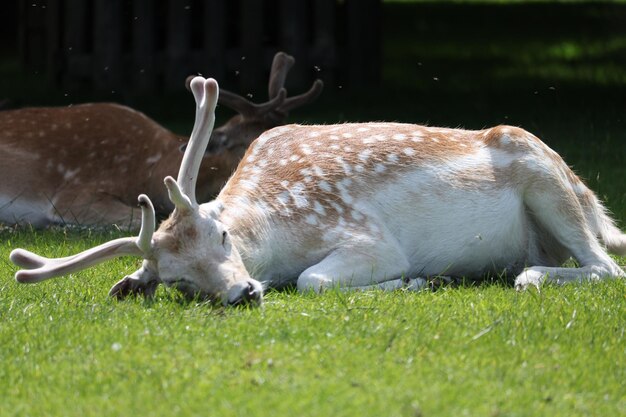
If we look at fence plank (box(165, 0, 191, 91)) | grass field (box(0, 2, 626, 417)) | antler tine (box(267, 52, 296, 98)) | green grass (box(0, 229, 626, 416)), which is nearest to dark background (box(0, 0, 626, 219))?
fence plank (box(165, 0, 191, 91))

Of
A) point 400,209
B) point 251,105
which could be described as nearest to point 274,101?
point 251,105

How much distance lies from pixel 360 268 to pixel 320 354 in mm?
1461

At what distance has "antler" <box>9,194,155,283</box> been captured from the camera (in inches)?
206

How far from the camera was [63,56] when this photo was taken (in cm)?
1337

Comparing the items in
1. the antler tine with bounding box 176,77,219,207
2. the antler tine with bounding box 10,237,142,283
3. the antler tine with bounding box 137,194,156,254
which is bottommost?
the antler tine with bounding box 10,237,142,283

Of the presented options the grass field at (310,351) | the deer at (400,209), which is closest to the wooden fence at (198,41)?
the grass field at (310,351)

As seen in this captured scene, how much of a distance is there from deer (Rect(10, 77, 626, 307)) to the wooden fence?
20.4 ft

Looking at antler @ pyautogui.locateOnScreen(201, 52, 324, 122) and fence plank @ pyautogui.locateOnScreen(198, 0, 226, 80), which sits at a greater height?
antler @ pyautogui.locateOnScreen(201, 52, 324, 122)

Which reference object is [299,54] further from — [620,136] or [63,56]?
[620,136]

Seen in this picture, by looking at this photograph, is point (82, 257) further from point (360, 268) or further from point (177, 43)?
point (177, 43)

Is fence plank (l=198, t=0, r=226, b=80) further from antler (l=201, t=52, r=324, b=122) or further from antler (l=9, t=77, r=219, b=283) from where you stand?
antler (l=9, t=77, r=219, b=283)

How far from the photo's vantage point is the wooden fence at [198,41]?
13016 mm

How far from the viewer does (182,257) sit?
18.1 ft

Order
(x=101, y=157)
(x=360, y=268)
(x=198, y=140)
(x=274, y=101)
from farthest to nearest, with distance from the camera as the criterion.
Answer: (x=101, y=157) < (x=274, y=101) < (x=360, y=268) < (x=198, y=140)
